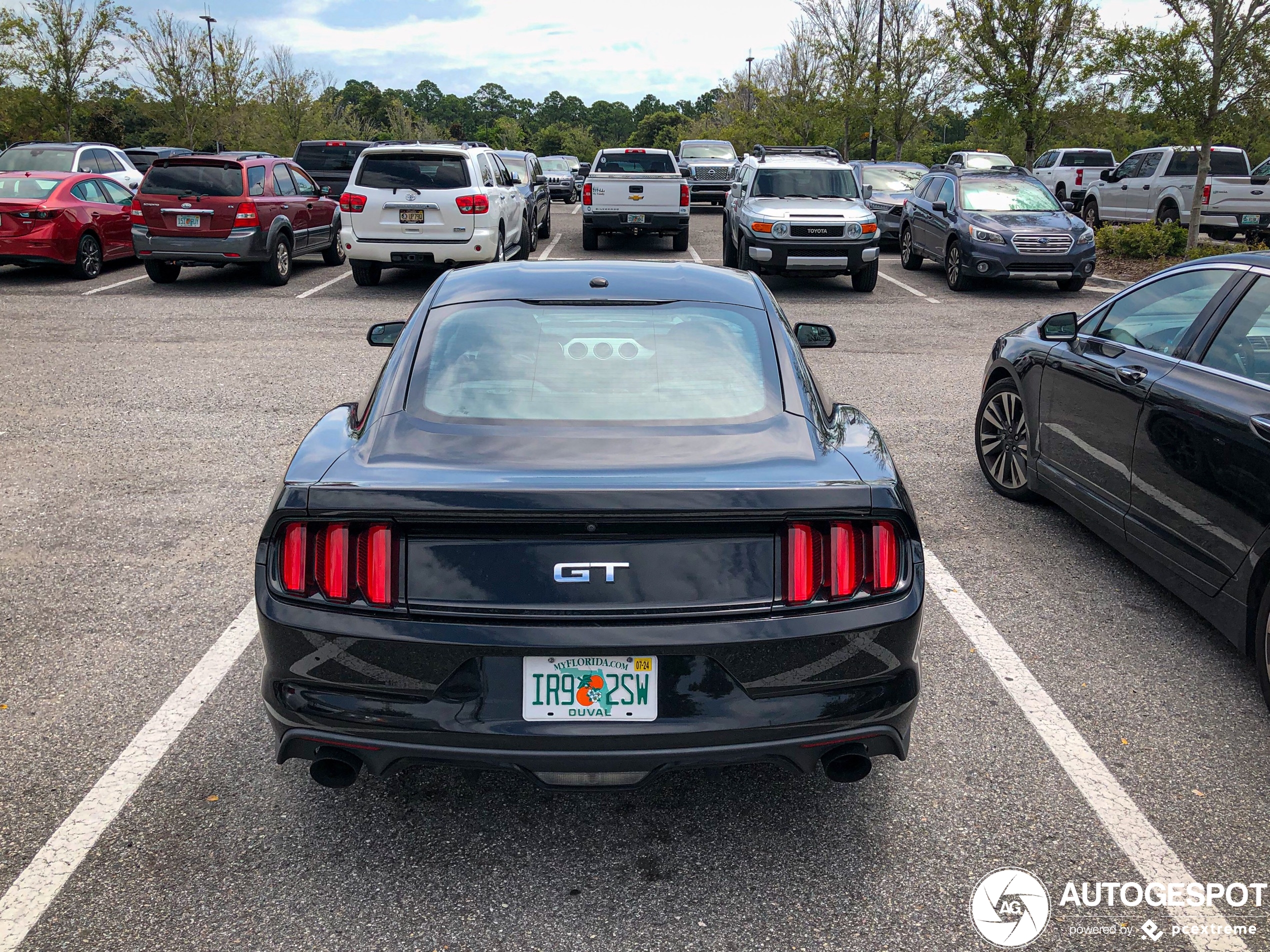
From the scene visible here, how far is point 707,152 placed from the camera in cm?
3306

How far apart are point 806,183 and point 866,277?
1832 mm

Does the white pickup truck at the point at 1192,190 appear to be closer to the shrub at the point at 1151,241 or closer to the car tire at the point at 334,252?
the shrub at the point at 1151,241

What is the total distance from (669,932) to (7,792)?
214cm

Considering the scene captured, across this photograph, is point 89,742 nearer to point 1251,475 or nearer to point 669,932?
point 669,932

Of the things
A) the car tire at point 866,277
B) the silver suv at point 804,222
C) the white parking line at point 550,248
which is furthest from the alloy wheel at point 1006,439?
the white parking line at point 550,248

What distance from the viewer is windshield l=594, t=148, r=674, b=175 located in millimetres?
20562

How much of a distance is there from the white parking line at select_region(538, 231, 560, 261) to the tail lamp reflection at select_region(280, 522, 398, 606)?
55.0 ft

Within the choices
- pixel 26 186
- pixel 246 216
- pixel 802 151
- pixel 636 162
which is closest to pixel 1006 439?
pixel 246 216

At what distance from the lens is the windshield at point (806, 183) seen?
16.4m

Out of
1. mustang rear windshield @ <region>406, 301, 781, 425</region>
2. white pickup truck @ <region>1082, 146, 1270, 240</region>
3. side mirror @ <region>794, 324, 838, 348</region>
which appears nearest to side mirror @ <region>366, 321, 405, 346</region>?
mustang rear windshield @ <region>406, 301, 781, 425</region>

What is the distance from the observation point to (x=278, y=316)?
13.4 m

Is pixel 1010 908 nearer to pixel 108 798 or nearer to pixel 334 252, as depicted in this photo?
pixel 108 798

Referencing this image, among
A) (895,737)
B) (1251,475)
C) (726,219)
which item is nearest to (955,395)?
(1251,475)

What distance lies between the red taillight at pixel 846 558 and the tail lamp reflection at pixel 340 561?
113 centimetres
